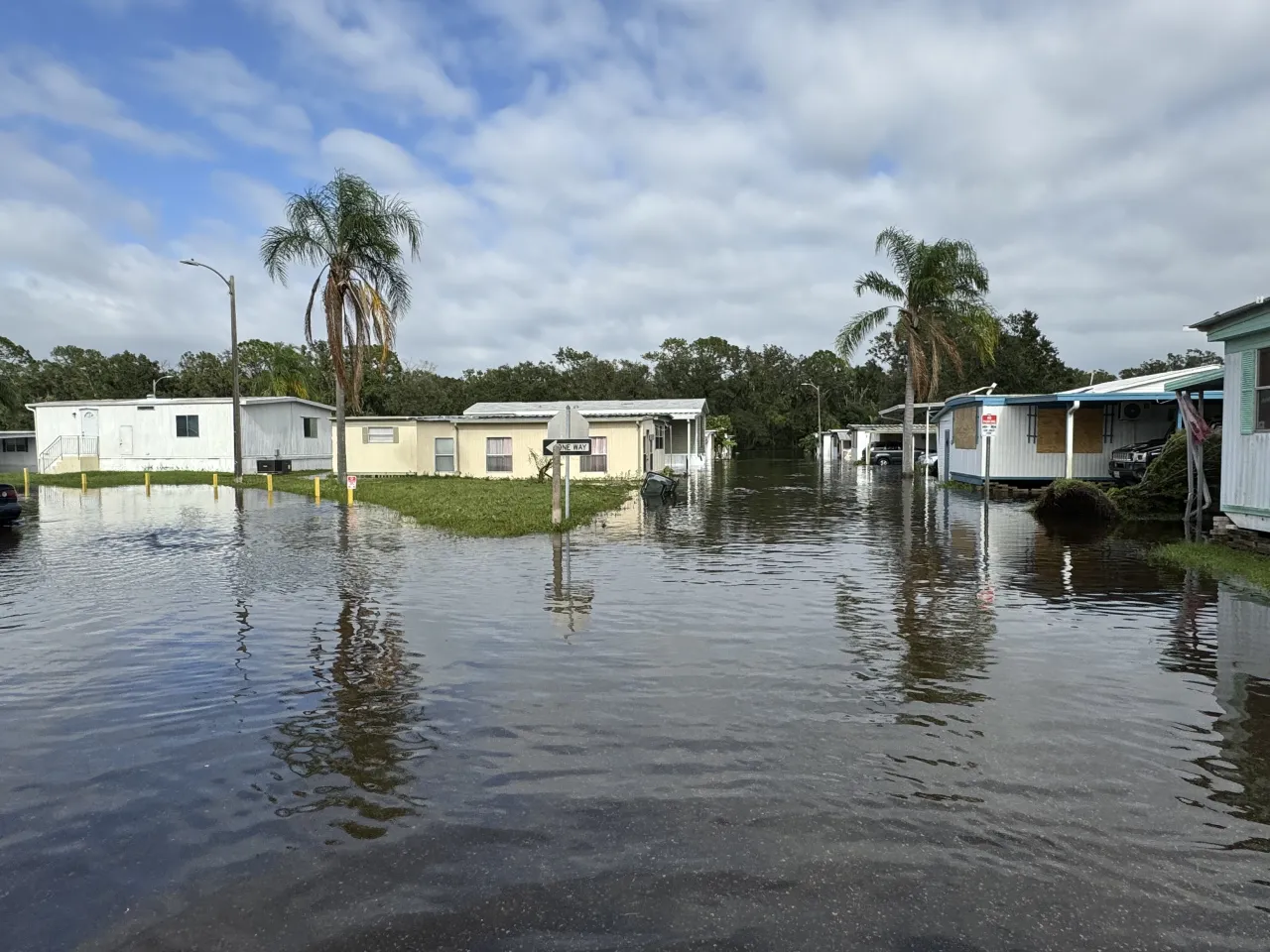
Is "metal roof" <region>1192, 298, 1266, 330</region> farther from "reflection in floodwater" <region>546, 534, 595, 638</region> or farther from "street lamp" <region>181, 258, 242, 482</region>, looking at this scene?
"street lamp" <region>181, 258, 242, 482</region>

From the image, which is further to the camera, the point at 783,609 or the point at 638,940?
the point at 783,609

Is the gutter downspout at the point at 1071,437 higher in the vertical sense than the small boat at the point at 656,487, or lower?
higher

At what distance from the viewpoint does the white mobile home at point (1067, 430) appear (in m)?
26.7

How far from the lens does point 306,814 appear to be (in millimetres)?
4531

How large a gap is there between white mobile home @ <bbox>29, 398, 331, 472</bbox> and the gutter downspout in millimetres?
33773

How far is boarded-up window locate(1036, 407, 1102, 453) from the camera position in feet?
89.0

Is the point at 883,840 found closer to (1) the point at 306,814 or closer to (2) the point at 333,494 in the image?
(1) the point at 306,814

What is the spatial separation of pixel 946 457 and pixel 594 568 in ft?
85.8

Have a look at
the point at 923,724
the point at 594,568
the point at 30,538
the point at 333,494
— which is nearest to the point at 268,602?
the point at 594,568

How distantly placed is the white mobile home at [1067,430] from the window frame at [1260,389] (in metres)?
13.1

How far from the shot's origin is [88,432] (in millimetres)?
42438

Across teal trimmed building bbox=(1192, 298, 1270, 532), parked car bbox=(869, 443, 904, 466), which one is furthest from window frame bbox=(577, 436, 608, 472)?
teal trimmed building bbox=(1192, 298, 1270, 532)

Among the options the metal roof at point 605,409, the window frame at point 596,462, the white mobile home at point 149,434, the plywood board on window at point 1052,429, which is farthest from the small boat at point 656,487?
the white mobile home at point 149,434

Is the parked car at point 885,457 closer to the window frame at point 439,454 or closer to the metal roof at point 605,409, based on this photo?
the metal roof at point 605,409
